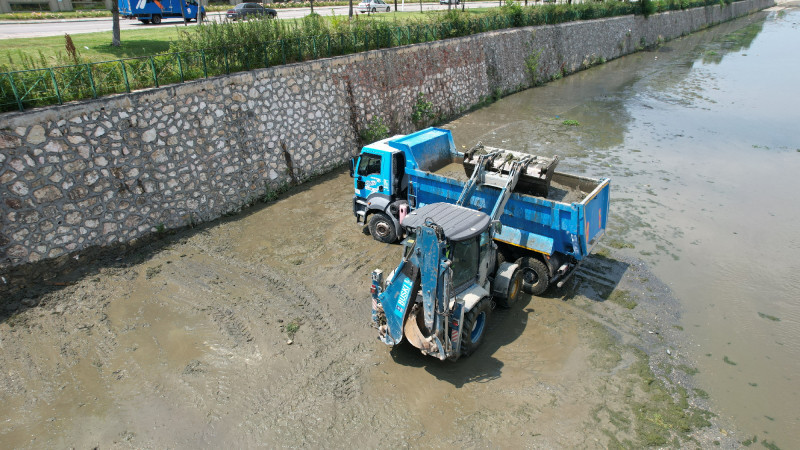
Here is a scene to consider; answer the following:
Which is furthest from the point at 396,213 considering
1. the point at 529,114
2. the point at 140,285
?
the point at 529,114

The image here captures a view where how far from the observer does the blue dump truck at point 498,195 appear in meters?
9.28

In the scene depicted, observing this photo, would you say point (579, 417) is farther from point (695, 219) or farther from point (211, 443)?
point (695, 219)

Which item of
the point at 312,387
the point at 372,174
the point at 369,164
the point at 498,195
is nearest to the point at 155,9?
the point at 369,164

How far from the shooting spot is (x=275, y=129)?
13.9 m

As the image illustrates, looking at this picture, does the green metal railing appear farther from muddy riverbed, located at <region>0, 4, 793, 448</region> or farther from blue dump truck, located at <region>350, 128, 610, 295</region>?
blue dump truck, located at <region>350, 128, 610, 295</region>

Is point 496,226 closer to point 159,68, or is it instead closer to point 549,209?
point 549,209

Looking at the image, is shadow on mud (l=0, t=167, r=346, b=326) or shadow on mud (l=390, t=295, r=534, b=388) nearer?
shadow on mud (l=390, t=295, r=534, b=388)

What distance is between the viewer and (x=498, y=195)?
988cm

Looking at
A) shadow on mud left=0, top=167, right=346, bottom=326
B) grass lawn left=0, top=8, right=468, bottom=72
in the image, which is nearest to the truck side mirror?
shadow on mud left=0, top=167, right=346, bottom=326

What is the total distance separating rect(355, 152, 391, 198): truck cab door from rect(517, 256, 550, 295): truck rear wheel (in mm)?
3715

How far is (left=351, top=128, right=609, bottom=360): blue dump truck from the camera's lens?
727 centimetres

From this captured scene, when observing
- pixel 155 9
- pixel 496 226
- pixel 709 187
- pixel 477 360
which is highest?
pixel 155 9

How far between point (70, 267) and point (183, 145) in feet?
12.4

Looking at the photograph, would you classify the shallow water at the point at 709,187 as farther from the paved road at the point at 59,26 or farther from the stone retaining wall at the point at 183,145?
the paved road at the point at 59,26
